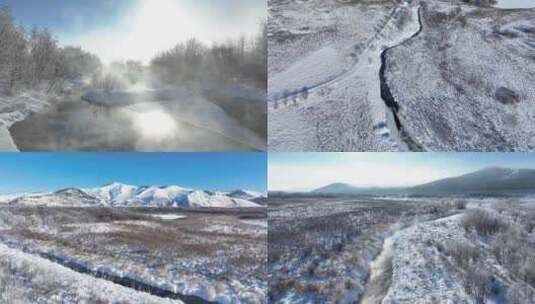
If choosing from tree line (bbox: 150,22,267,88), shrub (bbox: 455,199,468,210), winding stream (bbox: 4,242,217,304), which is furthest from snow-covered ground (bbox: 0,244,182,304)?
shrub (bbox: 455,199,468,210)

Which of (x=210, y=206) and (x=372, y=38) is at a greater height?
(x=372, y=38)

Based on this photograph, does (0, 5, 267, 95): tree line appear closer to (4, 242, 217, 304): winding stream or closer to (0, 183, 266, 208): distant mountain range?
(0, 183, 266, 208): distant mountain range

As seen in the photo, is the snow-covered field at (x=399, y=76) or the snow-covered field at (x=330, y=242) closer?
the snow-covered field at (x=330, y=242)

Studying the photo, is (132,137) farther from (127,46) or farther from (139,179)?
(127,46)

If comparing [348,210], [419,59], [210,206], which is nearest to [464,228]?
[348,210]

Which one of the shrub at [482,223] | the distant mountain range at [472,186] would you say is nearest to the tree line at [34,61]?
the distant mountain range at [472,186]

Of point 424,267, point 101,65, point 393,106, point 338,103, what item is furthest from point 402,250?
point 101,65

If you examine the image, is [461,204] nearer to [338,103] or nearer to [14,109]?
[338,103]

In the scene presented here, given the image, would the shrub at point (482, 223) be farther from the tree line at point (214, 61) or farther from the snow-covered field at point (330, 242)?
the tree line at point (214, 61)
